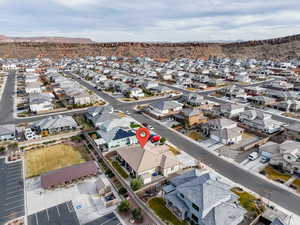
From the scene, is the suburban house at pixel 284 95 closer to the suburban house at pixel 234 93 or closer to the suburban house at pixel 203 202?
the suburban house at pixel 234 93


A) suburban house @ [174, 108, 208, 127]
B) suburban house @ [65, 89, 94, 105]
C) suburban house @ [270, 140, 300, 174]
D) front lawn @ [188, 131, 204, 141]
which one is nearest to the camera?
suburban house @ [270, 140, 300, 174]

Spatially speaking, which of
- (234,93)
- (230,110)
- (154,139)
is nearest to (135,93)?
(230,110)

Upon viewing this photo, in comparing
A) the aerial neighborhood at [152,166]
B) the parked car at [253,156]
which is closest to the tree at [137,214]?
the aerial neighborhood at [152,166]

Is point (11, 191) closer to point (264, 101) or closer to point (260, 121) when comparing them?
point (260, 121)

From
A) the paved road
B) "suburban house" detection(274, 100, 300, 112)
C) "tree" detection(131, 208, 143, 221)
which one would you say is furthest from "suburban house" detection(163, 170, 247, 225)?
"suburban house" detection(274, 100, 300, 112)

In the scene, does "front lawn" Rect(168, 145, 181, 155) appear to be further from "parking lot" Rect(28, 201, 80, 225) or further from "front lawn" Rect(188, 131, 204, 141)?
"parking lot" Rect(28, 201, 80, 225)

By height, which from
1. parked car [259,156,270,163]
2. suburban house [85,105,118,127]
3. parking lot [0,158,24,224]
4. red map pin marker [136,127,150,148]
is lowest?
parking lot [0,158,24,224]
